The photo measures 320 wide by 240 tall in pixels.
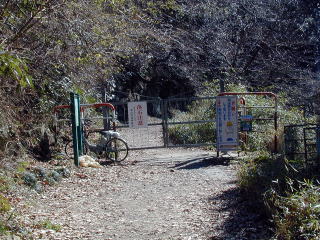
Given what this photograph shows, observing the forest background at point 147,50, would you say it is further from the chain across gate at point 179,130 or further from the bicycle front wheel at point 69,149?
the chain across gate at point 179,130

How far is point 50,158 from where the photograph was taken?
40.8 ft

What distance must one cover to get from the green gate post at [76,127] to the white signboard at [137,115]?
1.41 meters

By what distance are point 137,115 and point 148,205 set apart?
4695mm

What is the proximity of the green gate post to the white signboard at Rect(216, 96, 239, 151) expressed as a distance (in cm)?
321

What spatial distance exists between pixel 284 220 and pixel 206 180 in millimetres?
4638

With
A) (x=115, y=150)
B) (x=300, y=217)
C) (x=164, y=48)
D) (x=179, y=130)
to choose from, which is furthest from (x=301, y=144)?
(x=164, y=48)

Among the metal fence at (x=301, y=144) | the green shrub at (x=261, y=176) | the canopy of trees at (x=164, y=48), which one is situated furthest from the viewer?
the canopy of trees at (x=164, y=48)

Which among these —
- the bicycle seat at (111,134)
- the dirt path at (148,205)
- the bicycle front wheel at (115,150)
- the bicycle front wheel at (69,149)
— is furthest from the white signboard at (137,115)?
the bicycle front wheel at (69,149)

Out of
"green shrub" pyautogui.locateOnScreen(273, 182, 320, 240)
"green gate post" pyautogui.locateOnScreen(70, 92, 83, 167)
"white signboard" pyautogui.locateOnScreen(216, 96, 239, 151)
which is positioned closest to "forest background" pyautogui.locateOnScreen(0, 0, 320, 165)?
"green gate post" pyautogui.locateOnScreen(70, 92, 83, 167)

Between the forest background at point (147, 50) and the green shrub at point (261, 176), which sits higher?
the forest background at point (147, 50)

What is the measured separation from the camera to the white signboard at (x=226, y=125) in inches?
485

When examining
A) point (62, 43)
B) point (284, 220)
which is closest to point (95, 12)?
point (62, 43)

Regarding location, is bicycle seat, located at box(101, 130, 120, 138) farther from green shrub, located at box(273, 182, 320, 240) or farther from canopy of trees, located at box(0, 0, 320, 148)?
green shrub, located at box(273, 182, 320, 240)

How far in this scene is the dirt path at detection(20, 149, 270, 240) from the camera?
22.3 feet
